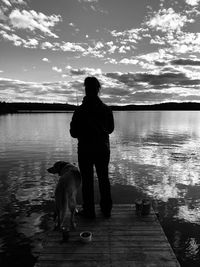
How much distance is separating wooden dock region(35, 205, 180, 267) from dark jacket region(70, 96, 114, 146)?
82.0 inches

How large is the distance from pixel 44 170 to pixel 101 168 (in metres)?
11.4

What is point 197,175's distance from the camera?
1609 centimetres

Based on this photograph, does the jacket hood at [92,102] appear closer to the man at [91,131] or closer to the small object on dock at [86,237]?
the man at [91,131]

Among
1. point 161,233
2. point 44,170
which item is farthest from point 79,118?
point 44,170

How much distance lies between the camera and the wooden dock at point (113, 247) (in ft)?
15.6

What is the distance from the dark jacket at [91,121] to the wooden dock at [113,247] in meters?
2.08

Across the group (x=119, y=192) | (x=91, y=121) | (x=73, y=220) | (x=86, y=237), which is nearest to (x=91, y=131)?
(x=91, y=121)

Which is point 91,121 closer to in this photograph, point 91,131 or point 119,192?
point 91,131

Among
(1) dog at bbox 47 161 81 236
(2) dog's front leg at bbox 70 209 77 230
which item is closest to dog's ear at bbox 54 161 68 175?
(1) dog at bbox 47 161 81 236

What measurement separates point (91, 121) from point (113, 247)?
2813 mm

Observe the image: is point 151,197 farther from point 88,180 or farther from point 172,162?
point 172,162

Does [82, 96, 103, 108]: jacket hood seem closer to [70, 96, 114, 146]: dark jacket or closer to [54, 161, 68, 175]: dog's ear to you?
[70, 96, 114, 146]: dark jacket

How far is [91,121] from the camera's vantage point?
239 inches

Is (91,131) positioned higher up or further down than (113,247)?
higher up
